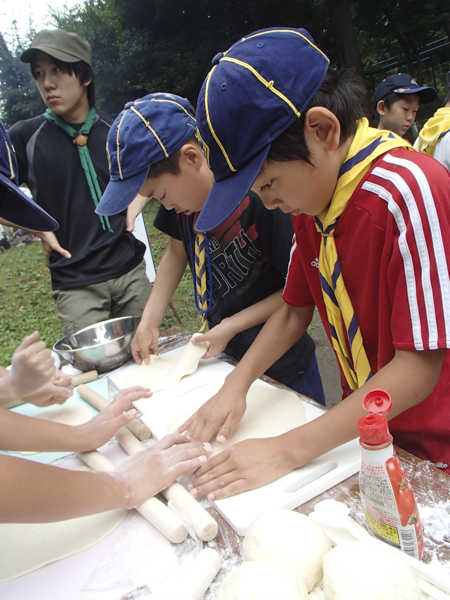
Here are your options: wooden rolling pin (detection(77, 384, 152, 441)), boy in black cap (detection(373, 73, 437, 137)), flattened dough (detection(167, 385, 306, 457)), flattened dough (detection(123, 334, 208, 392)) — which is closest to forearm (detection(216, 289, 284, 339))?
flattened dough (detection(123, 334, 208, 392))

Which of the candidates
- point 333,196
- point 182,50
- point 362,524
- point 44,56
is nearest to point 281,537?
Result: point 362,524

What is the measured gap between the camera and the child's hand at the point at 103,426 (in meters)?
1.31

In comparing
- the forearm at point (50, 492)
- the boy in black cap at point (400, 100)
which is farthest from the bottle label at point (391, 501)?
the boy in black cap at point (400, 100)

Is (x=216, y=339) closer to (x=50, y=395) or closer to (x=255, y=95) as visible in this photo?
(x=50, y=395)

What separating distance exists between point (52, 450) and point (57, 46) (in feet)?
7.57

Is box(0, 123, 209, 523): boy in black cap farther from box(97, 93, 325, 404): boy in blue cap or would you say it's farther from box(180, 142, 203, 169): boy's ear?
box(180, 142, 203, 169): boy's ear

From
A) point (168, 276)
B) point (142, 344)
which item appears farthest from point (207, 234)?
point (142, 344)

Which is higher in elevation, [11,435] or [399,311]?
[399,311]

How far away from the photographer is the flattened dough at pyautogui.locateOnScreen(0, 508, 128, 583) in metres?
0.98

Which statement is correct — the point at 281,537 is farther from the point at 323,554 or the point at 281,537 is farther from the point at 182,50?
the point at 182,50

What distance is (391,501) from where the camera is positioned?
2.45ft

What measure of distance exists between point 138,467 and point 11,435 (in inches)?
18.3

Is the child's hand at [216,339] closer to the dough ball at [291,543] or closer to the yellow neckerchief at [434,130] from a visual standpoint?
the dough ball at [291,543]

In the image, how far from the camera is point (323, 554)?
782 mm
